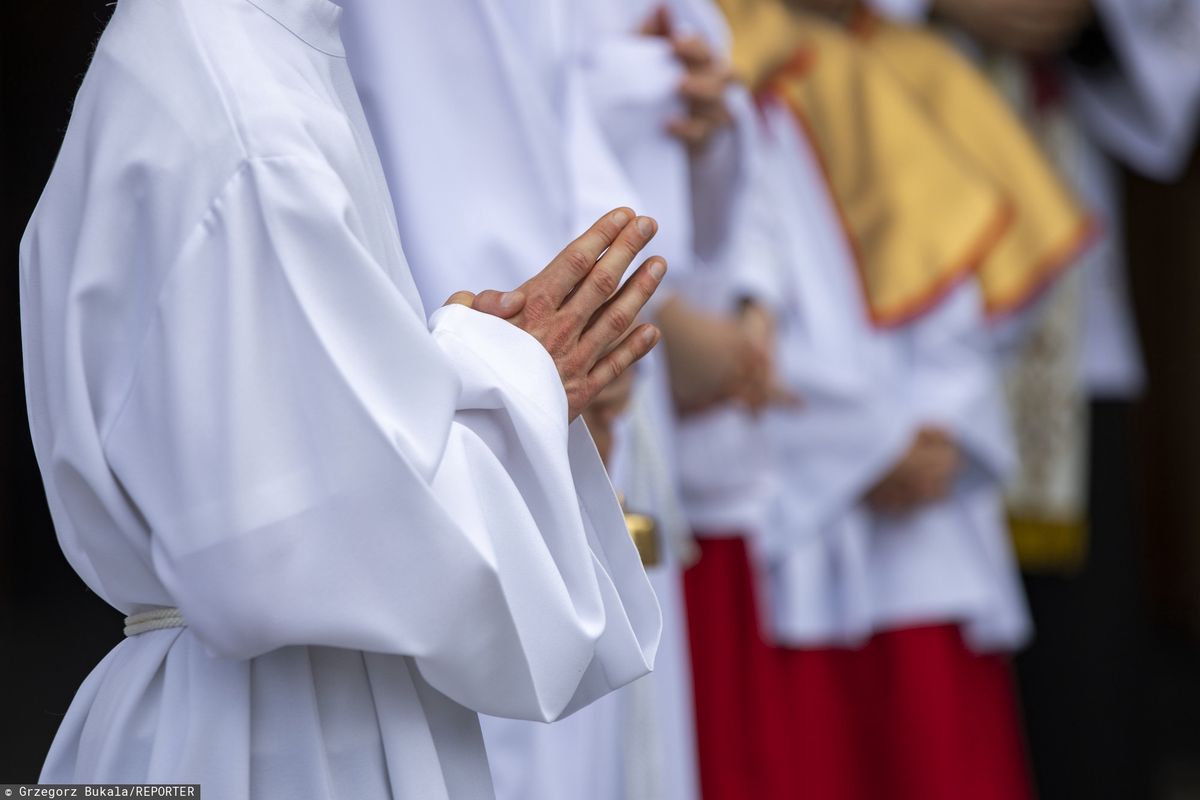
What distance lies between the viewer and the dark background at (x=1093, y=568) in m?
1.38

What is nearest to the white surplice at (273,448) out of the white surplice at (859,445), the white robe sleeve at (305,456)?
the white robe sleeve at (305,456)

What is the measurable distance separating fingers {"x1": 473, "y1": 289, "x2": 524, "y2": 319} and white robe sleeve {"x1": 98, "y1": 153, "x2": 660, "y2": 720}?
0.39 feet

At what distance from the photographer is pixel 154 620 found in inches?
44.1

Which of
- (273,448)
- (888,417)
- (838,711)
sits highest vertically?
(273,448)

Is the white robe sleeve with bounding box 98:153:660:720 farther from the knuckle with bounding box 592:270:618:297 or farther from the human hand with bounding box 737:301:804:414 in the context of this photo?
the human hand with bounding box 737:301:804:414

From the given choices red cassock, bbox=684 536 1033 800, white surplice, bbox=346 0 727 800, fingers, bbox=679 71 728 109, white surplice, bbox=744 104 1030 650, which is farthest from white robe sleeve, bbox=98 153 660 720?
white surplice, bbox=744 104 1030 650

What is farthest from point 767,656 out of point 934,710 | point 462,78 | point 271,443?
point 271,443

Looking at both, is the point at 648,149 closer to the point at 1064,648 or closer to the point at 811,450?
the point at 811,450

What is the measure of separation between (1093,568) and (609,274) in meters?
2.32

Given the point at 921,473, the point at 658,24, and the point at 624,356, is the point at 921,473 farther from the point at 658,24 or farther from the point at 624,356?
the point at 624,356

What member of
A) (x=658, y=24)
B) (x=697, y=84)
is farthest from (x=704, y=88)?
(x=658, y=24)

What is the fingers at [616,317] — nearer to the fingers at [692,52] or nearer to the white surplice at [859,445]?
the fingers at [692,52]

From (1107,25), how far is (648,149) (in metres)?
1.56

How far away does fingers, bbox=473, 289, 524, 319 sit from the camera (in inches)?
45.8
